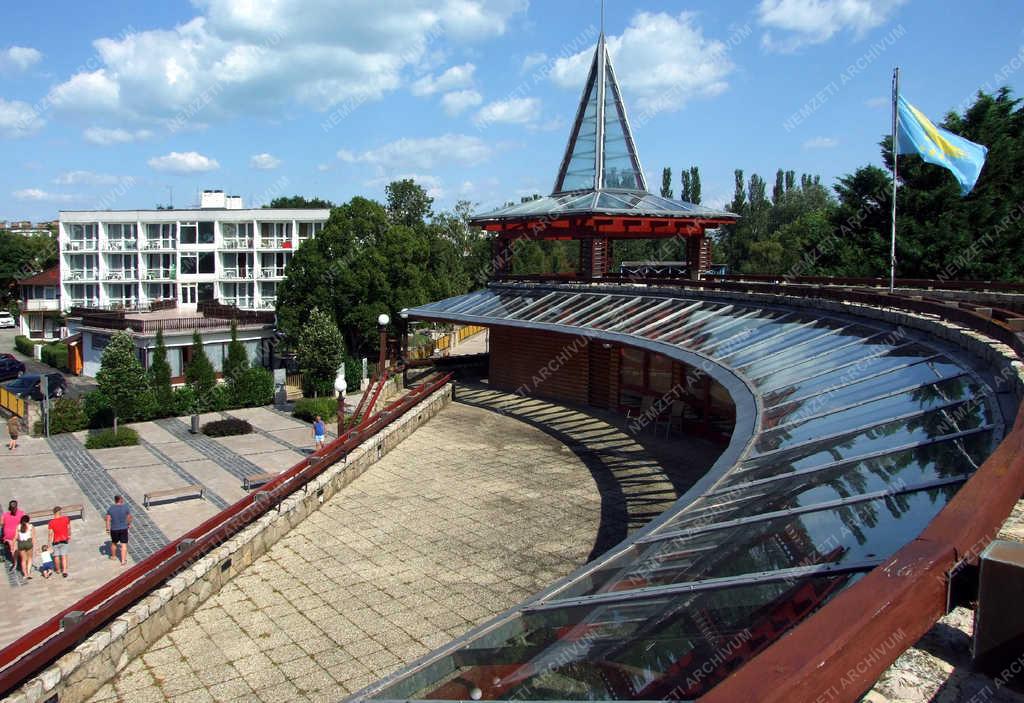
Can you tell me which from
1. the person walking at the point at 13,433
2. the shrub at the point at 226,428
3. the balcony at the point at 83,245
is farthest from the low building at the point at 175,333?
the balcony at the point at 83,245

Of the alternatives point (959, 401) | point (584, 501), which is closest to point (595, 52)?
point (584, 501)

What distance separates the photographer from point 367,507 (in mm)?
15953

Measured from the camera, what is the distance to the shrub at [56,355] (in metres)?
49.2

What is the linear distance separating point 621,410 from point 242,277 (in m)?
A: 43.4

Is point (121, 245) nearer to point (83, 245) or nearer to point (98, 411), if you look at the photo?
point (83, 245)

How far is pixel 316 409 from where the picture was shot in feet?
105

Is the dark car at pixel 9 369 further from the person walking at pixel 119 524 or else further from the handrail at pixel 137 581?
the handrail at pixel 137 581

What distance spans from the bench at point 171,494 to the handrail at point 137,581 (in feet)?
19.7

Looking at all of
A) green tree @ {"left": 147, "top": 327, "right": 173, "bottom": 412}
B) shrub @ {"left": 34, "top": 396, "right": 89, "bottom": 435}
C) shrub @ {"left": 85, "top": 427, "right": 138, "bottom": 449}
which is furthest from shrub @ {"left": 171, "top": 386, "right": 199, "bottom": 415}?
shrub @ {"left": 85, "top": 427, "right": 138, "bottom": 449}

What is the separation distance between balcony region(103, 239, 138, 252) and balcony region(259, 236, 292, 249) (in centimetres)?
1044

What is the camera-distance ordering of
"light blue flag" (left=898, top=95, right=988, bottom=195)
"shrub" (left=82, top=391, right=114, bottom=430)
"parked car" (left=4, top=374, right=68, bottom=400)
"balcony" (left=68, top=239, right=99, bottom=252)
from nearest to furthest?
"light blue flag" (left=898, top=95, right=988, bottom=195) < "shrub" (left=82, top=391, right=114, bottom=430) < "parked car" (left=4, top=374, right=68, bottom=400) < "balcony" (left=68, top=239, right=99, bottom=252)

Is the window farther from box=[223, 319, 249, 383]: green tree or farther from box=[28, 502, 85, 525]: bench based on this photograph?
box=[28, 502, 85, 525]: bench

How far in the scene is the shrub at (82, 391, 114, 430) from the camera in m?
30.2

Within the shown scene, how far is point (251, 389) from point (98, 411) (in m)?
6.53
